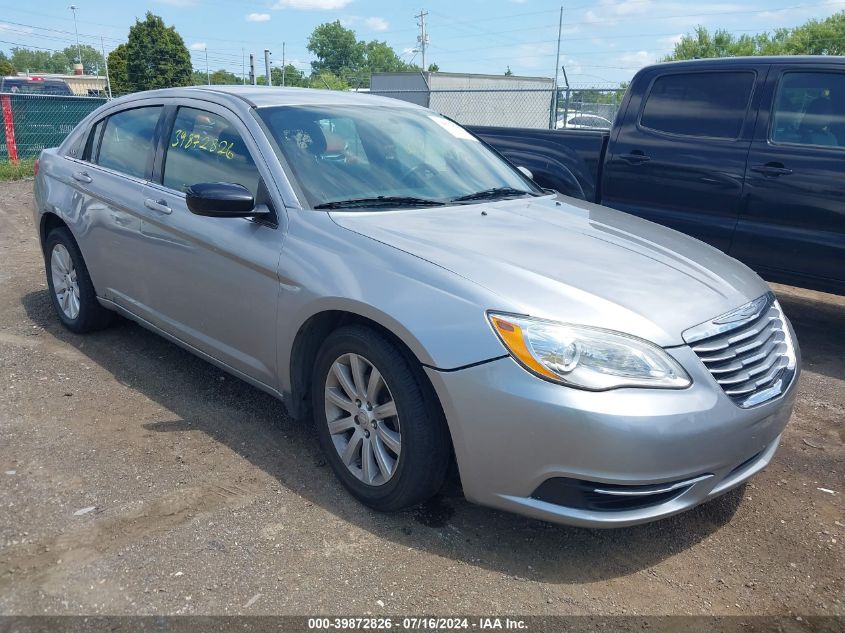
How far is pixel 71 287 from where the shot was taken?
5094 millimetres

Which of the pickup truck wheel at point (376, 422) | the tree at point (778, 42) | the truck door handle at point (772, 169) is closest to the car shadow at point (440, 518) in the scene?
the pickup truck wheel at point (376, 422)

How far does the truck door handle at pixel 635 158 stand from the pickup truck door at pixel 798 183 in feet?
2.62

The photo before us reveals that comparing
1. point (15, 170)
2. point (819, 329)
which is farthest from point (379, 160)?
point (15, 170)

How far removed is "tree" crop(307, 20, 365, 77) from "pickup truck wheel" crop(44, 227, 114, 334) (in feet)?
385

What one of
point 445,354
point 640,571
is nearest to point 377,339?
point 445,354

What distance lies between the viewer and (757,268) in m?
5.37

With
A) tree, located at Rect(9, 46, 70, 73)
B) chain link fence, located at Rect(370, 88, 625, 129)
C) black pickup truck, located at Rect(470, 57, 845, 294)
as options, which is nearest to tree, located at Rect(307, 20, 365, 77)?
tree, located at Rect(9, 46, 70, 73)

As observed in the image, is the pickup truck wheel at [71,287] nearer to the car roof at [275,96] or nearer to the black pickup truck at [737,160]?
the car roof at [275,96]

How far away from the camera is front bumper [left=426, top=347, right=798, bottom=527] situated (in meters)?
2.44

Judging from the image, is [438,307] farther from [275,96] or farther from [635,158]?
[635,158]

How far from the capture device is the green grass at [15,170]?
13.7 meters

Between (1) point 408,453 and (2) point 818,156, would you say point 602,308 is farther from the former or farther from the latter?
(2) point 818,156

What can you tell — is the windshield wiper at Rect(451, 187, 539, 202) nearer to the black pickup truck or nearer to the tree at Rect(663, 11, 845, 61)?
the black pickup truck

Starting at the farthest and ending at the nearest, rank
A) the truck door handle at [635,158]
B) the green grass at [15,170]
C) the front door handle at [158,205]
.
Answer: the green grass at [15,170], the truck door handle at [635,158], the front door handle at [158,205]
